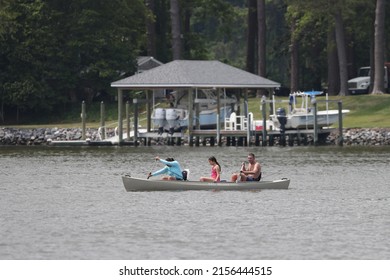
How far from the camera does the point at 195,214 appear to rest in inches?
1729

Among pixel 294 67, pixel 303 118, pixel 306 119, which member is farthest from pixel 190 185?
pixel 294 67

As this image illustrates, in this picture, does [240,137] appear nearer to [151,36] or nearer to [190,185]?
[151,36]

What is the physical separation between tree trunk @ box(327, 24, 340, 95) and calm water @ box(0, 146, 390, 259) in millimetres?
31410

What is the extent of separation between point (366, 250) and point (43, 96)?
59.4 metres

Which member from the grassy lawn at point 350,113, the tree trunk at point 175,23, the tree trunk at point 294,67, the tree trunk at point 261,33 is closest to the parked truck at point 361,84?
the tree trunk at point 294,67

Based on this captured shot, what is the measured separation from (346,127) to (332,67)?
703 inches

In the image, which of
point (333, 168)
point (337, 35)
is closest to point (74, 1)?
point (337, 35)

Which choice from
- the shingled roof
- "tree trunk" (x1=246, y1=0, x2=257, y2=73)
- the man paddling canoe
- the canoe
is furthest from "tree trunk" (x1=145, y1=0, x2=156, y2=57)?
the man paddling canoe

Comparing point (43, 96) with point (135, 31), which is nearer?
point (43, 96)

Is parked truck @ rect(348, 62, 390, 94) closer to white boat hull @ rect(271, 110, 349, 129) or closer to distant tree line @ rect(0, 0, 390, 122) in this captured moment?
distant tree line @ rect(0, 0, 390, 122)

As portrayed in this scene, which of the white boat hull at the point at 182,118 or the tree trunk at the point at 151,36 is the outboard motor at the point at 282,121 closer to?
the white boat hull at the point at 182,118

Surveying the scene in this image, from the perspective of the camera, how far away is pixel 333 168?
207 ft
